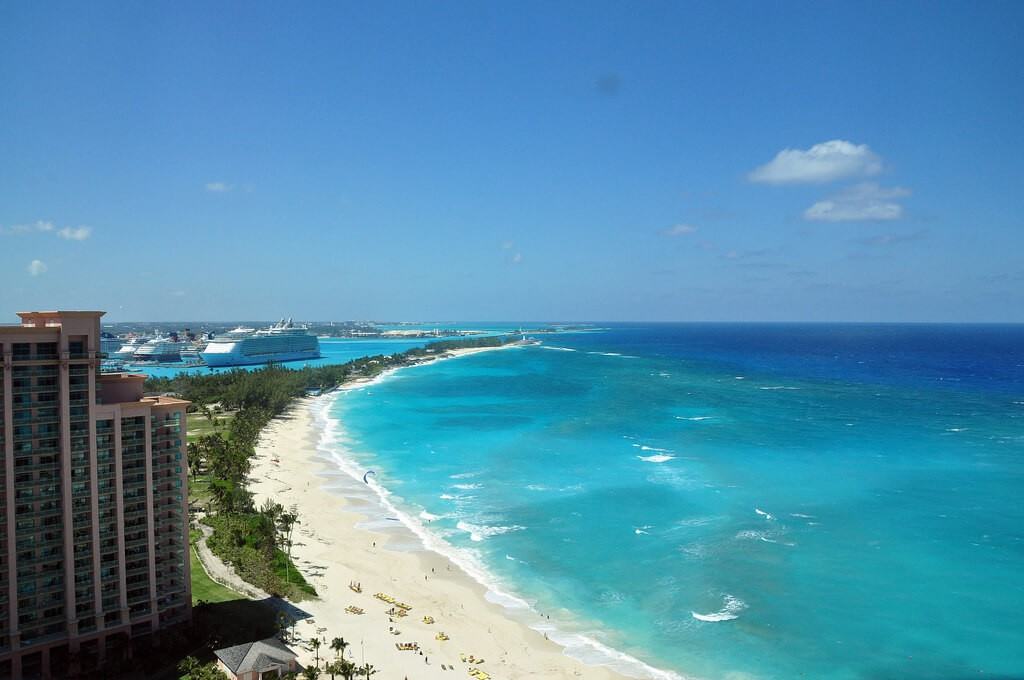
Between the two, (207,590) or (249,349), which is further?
(249,349)

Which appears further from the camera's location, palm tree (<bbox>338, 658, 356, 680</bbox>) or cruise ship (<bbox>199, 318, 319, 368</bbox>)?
cruise ship (<bbox>199, 318, 319, 368</bbox>)

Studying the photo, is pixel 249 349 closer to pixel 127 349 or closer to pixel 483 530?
pixel 127 349

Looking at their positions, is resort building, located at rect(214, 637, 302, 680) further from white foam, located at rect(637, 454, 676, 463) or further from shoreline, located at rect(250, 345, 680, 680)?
white foam, located at rect(637, 454, 676, 463)

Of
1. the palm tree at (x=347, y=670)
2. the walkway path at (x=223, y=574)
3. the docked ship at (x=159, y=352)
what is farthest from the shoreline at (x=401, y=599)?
the docked ship at (x=159, y=352)

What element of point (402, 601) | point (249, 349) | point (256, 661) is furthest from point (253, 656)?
point (249, 349)

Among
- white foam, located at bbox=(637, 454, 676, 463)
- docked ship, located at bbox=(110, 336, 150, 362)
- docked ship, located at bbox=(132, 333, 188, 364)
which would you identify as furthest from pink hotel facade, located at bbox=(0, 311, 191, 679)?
docked ship, located at bbox=(110, 336, 150, 362)
